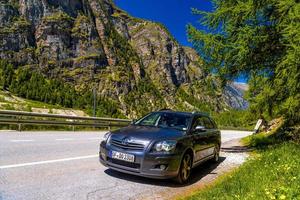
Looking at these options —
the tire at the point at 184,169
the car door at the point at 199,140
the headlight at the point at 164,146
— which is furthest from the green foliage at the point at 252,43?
the headlight at the point at 164,146

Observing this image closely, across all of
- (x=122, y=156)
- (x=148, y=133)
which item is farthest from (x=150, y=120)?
(x=122, y=156)

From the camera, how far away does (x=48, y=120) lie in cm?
2145

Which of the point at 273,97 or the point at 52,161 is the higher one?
the point at 273,97

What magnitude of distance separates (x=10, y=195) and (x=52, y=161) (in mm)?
3295

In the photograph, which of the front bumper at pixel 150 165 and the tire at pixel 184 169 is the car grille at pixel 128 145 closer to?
the front bumper at pixel 150 165

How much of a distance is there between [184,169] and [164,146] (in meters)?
1.02

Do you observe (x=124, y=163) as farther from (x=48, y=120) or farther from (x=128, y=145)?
(x=48, y=120)

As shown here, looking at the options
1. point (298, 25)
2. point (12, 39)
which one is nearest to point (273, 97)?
point (298, 25)

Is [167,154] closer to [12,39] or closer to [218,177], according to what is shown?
[218,177]

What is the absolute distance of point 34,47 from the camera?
200 metres

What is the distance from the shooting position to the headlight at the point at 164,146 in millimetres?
7688

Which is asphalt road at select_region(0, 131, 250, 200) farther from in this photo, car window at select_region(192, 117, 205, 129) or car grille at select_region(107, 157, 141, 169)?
car window at select_region(192, 117, 205, 129)

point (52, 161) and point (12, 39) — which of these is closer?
point (52, 161)

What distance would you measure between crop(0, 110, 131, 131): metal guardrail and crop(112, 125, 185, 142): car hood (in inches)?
460
